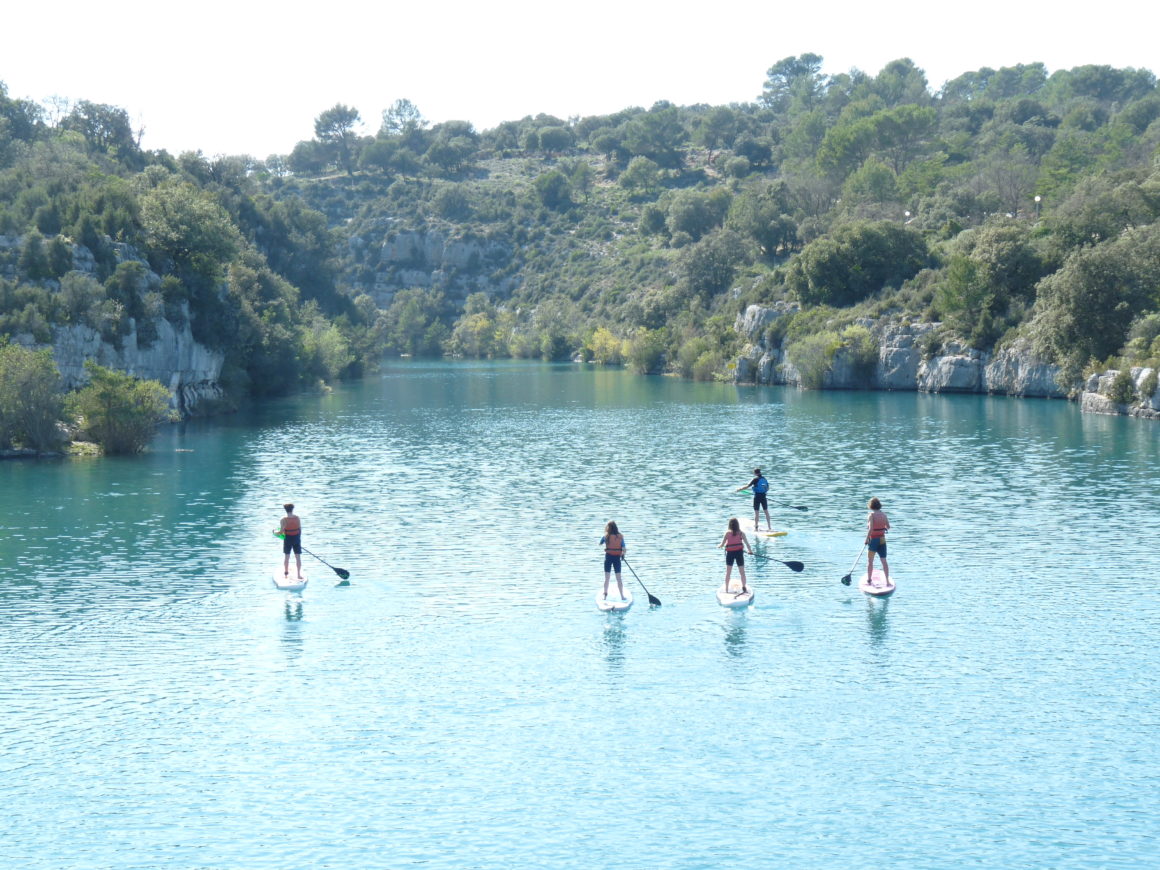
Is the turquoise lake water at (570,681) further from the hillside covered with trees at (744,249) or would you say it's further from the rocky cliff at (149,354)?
the hillside covered with trees at (744,249)

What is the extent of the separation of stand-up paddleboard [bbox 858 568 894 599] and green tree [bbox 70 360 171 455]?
43632mm

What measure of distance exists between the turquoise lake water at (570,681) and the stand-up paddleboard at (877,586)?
0.46 meters

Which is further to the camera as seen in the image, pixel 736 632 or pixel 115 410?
pixel 115 410

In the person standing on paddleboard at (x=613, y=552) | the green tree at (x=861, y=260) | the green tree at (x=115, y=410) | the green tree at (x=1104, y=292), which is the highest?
the green tree at (x=861, y=260)

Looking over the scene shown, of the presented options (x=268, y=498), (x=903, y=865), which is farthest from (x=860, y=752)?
(x=268, y=498)

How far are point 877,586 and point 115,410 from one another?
45041 mm

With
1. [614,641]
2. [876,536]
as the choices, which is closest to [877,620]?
[876,536]

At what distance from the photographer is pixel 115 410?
63.1 meters

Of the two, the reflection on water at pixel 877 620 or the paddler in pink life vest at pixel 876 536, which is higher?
the paddler in pink life vest at pixel 876 536

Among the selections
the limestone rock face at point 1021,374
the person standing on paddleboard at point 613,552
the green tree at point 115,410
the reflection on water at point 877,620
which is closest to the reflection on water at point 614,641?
the person standing on paddleboard at point 613,552

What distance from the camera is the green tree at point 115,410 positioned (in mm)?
62406

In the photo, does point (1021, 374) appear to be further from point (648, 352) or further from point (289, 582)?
point (289, 582)

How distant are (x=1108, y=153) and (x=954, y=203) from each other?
26399 mm

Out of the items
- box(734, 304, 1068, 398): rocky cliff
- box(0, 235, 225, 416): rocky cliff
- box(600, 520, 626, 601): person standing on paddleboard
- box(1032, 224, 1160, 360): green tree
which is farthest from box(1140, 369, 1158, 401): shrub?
box(0, 235, 225, 416): rocky cliff
